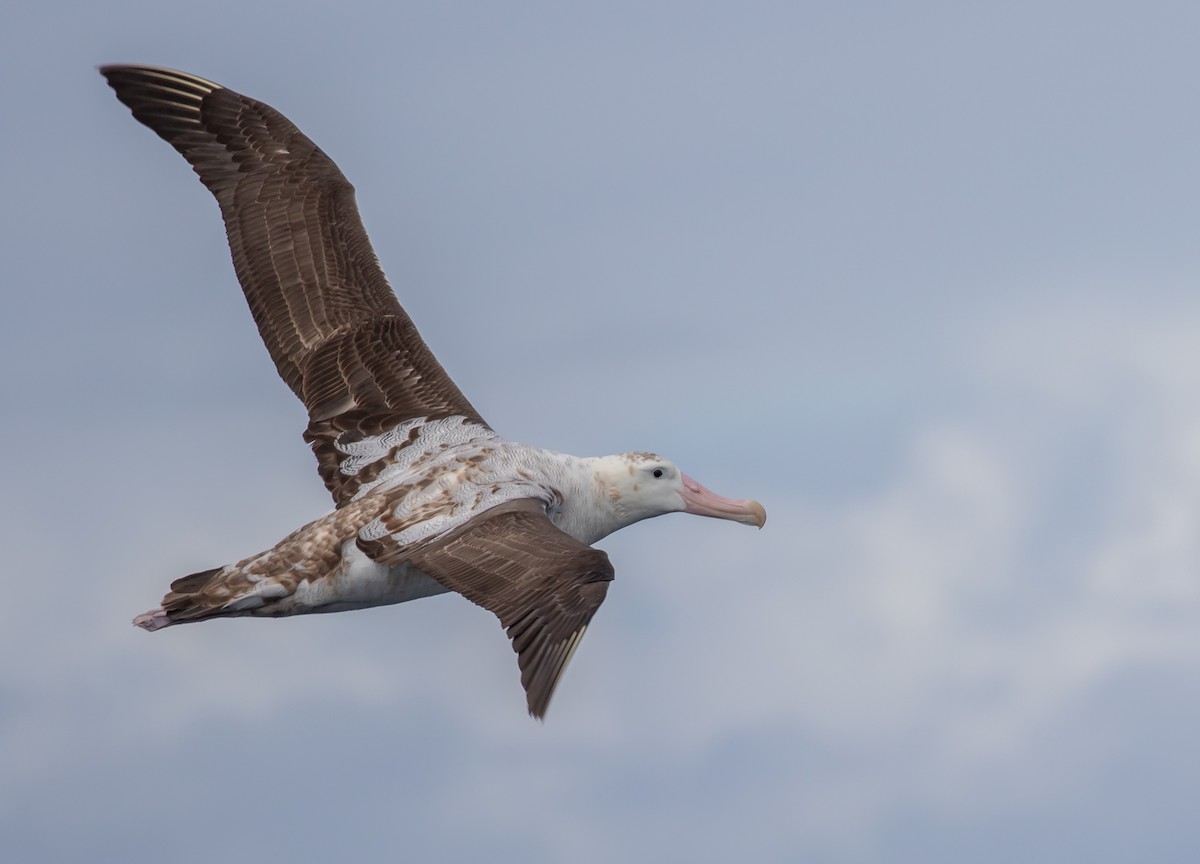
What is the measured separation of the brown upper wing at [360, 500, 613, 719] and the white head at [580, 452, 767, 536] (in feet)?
5.87

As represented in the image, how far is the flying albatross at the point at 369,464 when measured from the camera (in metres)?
15.4

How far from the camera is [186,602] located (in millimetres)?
16734

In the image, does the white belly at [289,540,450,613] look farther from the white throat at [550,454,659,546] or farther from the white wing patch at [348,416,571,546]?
the white throat at [550,454,659,546]

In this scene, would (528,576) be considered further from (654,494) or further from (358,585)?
(654,494)

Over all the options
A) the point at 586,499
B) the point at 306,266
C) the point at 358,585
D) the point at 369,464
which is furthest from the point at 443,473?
the point at 306,266

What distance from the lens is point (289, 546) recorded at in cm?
1673

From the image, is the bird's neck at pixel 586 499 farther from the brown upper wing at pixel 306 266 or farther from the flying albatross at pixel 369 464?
the brown upper wing at pixel 306 266

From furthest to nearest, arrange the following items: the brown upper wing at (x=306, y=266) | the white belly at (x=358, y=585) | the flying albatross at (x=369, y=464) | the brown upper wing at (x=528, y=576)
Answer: the brown upper wing at (x=306, y=266)
the white belly at (x=358, y=585)
the flying albatross at (x=369, y=464)
the brown upper wing at (x=528, y=576)

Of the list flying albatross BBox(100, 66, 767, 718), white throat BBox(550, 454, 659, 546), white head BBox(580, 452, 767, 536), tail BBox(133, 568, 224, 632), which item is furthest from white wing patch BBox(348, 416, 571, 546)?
tail BBox(133, 568, 224, 632)

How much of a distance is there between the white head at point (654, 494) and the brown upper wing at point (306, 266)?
1395 millimetres

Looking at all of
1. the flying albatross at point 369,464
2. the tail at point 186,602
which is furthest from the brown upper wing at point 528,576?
the tail at point 186,602

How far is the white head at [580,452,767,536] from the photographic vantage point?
18297mm

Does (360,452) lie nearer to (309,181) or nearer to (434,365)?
(434,365)

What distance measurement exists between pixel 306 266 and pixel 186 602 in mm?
3897
